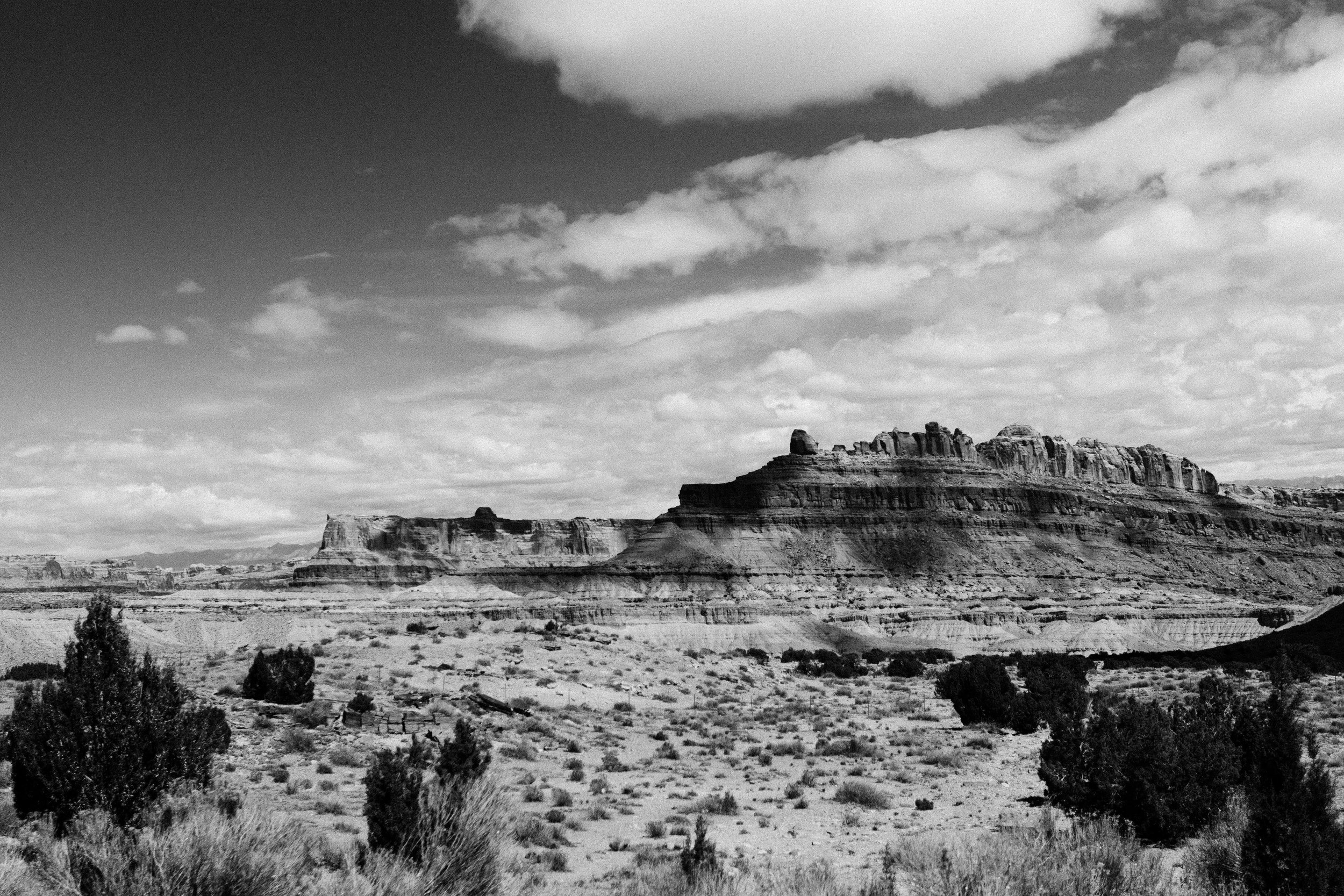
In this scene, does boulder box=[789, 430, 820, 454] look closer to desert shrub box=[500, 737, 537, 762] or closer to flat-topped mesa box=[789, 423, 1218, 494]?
flat-topped mesa box=[789, 423, 1218, 494]

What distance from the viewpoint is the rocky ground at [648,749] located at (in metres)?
18.0

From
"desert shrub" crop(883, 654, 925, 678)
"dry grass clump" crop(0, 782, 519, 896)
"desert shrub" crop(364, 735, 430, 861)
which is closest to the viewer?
"dry grass clump" crop(0, 782, 519, 896)

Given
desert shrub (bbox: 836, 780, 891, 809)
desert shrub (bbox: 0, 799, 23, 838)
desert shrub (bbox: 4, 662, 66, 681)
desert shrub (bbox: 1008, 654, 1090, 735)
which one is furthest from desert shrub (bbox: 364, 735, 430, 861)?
desert shrub (bbox: 4, 662, 66, 681)

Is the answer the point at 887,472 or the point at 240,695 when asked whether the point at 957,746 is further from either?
the point at 887,472

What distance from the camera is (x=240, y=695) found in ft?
95.9

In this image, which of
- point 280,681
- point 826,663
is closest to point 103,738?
point 280,681

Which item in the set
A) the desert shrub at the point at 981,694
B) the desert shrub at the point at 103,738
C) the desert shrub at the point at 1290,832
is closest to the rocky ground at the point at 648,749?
the desert shrub at the point at 981,694

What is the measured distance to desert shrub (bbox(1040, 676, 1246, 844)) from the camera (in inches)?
624

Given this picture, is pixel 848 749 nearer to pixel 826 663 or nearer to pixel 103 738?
pixel 103 738

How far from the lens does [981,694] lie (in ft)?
114

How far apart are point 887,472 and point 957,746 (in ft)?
430

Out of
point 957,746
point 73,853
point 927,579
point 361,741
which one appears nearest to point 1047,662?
point 957,746

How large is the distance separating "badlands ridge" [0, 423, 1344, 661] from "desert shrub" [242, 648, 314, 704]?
52.6 meters

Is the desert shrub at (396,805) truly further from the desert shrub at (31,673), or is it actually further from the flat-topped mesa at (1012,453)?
the flat-topped mesa at (1012,453)
